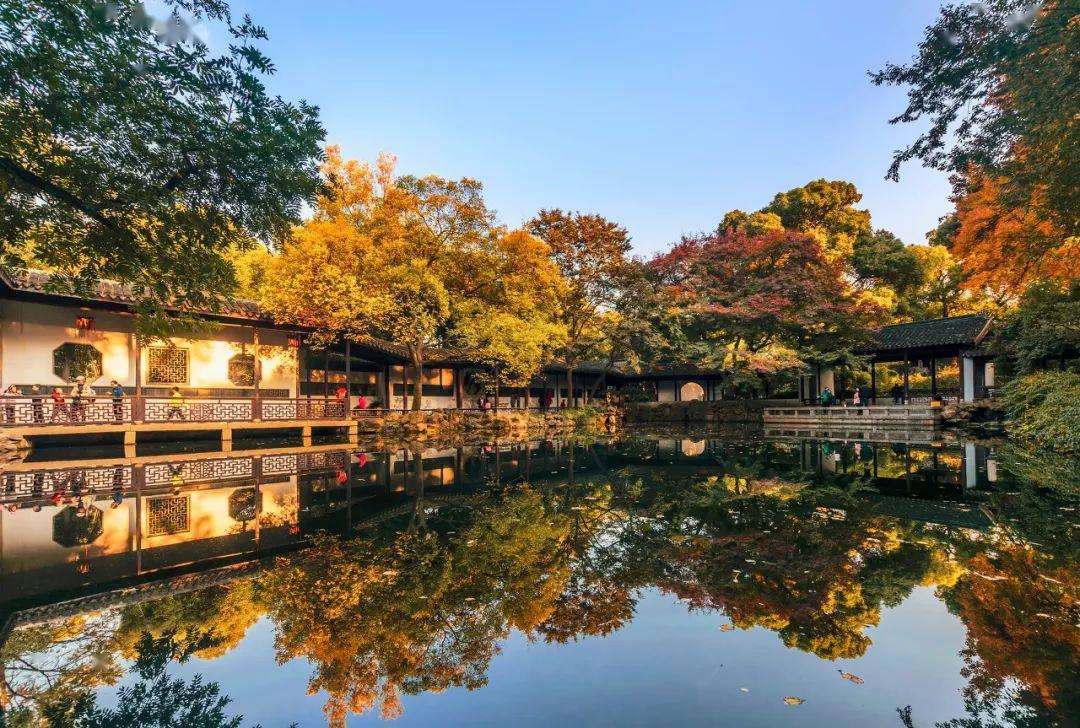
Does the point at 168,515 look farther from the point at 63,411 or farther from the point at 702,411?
the point at 702,411

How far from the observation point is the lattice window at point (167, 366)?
18.9m

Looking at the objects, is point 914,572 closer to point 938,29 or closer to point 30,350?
point 938,29

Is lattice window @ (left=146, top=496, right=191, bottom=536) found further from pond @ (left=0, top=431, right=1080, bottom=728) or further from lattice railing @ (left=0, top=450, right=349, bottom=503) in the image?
lattice railing @ (left=0, top=450, right=349, bottom=503)

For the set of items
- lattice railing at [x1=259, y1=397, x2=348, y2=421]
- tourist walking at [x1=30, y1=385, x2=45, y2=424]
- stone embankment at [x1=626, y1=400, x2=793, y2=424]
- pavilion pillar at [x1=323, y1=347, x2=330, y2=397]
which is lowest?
stone embankment at [x1=626, y1=400, x2=793, y2=424]

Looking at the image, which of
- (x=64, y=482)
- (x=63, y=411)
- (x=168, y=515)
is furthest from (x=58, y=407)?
(x=168, y=515)

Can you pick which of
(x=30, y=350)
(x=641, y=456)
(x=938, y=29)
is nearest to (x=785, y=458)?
(x=641, y=456)

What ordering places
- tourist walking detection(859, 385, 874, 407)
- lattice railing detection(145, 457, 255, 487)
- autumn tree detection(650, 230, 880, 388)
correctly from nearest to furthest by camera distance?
lattice railing detection(145, 457, 255, 487)
autumn tree detection(650, 230, 880, 388)
tourist walking detection(859, 385, 874, 407)

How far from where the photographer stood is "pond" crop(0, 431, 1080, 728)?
2980 millimetres

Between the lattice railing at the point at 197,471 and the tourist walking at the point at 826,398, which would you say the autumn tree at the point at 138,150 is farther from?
the tourist walking at the point at 826,398

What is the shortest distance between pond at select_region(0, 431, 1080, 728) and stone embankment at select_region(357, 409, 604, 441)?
13.6 meters

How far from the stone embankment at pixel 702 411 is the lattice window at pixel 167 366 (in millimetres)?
23255

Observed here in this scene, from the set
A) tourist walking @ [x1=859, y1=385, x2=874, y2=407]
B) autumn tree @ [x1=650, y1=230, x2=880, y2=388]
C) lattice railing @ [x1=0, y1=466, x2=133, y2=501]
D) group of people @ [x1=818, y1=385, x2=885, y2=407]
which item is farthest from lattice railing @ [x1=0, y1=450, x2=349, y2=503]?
tourist walking @ [x1=859, y1=385, x2=874, y2=407]

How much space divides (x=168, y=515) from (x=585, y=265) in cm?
2305

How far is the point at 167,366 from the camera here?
758 inches
